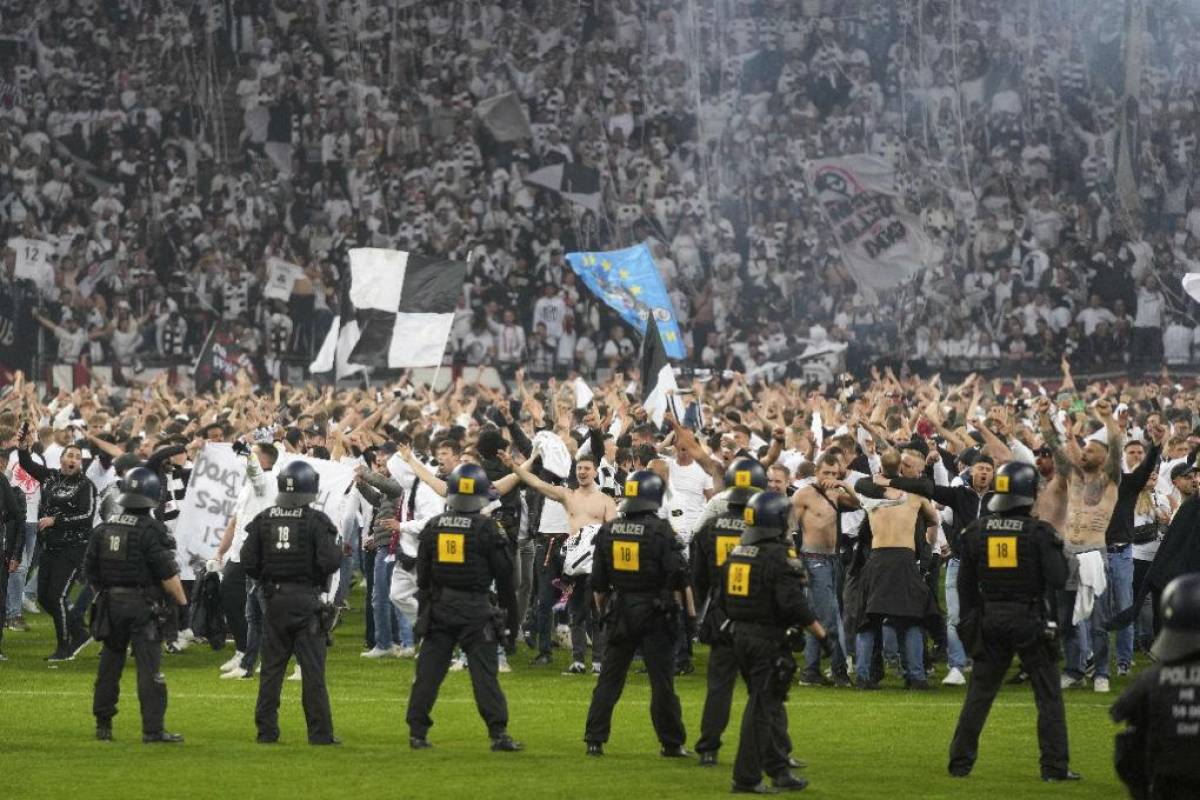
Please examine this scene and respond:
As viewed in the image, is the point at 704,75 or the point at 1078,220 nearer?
the point at 1078,220

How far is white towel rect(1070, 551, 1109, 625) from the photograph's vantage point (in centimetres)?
1441

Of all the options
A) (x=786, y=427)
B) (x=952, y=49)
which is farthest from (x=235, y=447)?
(x=952, y=49)

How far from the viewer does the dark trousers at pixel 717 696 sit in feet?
37.0

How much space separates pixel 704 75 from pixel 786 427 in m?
22.9

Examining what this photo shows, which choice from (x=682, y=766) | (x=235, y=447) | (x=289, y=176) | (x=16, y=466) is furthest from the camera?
(x=289, y=176)

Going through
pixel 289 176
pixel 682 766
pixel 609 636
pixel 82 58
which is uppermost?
pixel 82 58

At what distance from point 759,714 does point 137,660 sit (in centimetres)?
403

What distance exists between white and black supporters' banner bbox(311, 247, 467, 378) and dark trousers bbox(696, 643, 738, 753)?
1063 cm

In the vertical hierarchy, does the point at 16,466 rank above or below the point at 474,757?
above

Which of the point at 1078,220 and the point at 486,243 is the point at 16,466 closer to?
the point at 486,243

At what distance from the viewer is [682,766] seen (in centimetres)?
1164

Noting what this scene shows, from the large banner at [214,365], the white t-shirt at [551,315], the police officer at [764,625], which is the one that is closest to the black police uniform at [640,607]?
the police officer at [764,625]

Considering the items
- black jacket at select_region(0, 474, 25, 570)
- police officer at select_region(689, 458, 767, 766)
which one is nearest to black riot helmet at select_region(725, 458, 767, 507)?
police officer at select_region(689, 458, 767, 766)

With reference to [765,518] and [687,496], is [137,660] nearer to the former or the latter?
[765,518]
